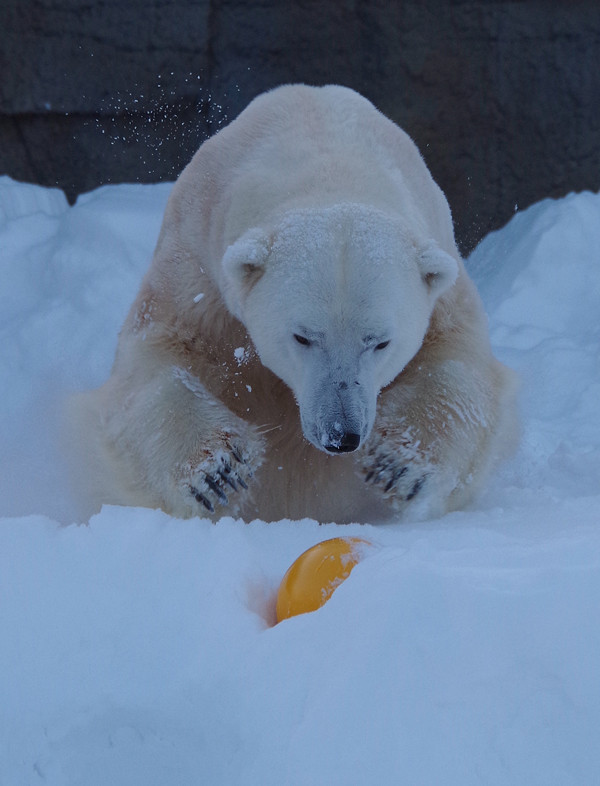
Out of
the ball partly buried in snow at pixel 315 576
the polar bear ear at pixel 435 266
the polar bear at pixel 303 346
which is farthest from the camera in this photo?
the polar bear ear at pixel 435 266

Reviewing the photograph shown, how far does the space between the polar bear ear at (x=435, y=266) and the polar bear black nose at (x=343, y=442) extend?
0.50 m

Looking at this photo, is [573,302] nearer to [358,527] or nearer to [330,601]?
[358,527]

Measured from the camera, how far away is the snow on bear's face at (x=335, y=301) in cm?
228

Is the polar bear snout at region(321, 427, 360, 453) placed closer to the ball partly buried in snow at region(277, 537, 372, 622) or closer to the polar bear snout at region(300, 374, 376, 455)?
the polar bear snout at region(300, 374, 376, 455)

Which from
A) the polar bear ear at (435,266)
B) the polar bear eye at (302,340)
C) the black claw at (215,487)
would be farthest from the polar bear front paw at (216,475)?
the polar bear ear at (435,266)

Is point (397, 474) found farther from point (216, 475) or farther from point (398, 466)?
point (216, 475)

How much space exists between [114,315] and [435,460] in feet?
8.66

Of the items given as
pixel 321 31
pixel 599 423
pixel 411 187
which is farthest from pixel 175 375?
pixel 321 31

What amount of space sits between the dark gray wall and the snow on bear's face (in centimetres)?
358

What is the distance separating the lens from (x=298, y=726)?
125 cm

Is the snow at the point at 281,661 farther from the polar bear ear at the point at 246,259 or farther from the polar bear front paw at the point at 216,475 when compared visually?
the polar bear ear at the point at 246,259

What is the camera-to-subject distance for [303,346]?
235 centimetres

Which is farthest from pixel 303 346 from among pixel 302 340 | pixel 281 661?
pixel 281 661

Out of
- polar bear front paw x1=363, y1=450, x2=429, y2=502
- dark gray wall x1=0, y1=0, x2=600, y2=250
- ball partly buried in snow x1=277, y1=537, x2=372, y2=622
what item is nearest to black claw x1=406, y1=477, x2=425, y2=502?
polar bear front paw x1=363, y1=450, x2=429, y2=502
